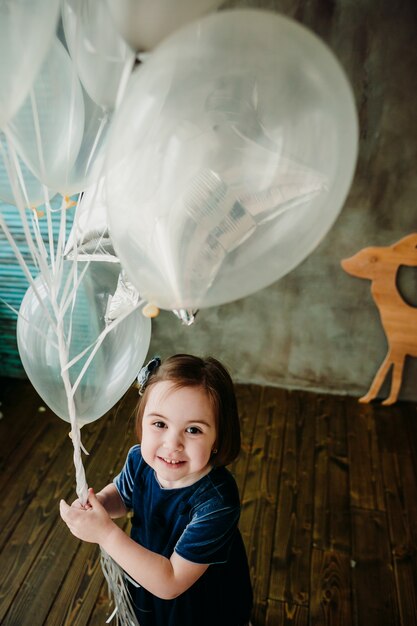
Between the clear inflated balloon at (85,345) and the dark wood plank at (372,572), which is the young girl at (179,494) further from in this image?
the dark wood plank at (372,572)

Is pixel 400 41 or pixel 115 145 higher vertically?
pixel 115 145

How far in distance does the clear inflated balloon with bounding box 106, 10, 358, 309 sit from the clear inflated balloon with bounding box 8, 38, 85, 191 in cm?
23

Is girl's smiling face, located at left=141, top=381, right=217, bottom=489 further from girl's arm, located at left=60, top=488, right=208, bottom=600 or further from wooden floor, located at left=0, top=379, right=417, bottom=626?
wooden floor, located at left=0, top=379, right=417, bottom=626

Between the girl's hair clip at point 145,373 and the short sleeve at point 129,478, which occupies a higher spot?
the girl's hair clip at point 145,373

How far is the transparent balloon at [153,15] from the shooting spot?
75cm

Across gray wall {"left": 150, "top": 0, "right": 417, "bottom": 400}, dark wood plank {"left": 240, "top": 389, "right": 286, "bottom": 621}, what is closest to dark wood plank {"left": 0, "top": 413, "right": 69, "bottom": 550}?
gray wall {"left": 150, "top": 0, "right": 417, "bottom": 400}

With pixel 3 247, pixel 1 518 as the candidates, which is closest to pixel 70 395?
pixel 1 518

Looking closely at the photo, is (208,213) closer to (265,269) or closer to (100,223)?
(265,269)

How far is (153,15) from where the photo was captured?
2.48ft

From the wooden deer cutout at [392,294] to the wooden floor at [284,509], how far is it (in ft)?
0.90

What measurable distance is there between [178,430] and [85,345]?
0.95 ft

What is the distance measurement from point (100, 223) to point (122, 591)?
2.47 feet

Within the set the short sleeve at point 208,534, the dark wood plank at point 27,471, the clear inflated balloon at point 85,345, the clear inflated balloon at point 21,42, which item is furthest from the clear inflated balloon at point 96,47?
the dark wood plank at point 27,471

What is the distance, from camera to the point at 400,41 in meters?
2.06
